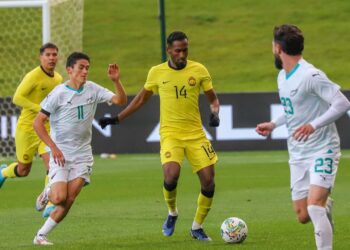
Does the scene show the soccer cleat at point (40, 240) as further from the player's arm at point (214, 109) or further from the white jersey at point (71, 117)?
the player's arm at point (214, 109)

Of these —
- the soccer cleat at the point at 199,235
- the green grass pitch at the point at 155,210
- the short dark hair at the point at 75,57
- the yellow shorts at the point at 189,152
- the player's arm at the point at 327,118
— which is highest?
→ the short dark hair at the point at 75,57

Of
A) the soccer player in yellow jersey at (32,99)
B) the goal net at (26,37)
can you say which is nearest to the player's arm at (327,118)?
the soccer player in yellow jersey at (32,99)

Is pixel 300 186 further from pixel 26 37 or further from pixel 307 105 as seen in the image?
pixel 26 37

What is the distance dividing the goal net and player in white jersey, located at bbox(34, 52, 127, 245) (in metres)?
11.7

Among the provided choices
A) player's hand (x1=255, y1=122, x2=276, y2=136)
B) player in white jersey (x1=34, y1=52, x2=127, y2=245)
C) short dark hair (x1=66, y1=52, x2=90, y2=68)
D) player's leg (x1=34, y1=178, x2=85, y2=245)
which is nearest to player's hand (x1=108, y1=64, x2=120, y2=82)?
player in white jersey (x1=34, y1=52, x2=127, y2=245)

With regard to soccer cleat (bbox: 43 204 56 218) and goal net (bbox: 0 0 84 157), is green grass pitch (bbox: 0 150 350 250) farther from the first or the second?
goal net (bbox: 0 0 84 157)

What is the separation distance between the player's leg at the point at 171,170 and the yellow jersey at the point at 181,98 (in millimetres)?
129

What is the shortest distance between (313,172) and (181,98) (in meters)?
3.13

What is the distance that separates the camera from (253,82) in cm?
3603

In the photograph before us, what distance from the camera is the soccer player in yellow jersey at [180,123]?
12.4 meters

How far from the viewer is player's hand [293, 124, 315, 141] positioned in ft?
30.5

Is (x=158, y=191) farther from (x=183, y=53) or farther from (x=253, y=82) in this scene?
(x=253, y=82)

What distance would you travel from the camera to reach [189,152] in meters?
12.5

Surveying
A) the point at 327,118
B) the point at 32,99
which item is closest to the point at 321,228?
the point at 327,118
